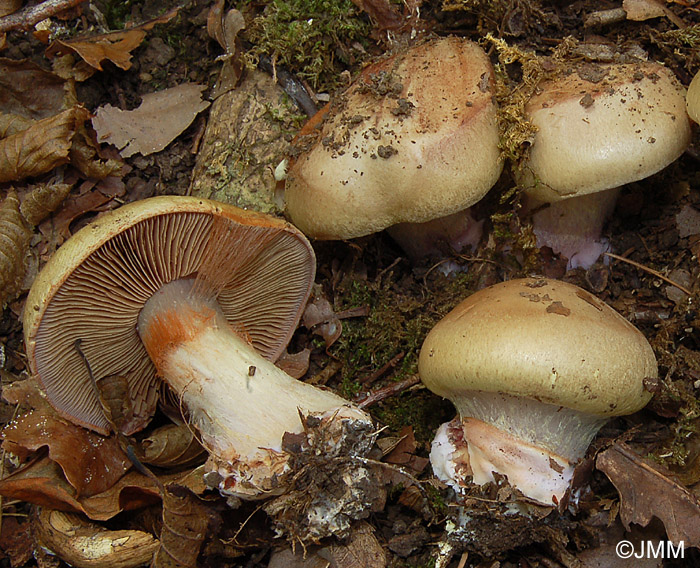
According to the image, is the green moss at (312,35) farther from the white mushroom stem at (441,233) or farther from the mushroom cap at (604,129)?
the mushroom cap at (604,129)

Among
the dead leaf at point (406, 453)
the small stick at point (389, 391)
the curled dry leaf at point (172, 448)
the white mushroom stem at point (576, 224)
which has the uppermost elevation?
the white mushroom stem at point (576, 224)

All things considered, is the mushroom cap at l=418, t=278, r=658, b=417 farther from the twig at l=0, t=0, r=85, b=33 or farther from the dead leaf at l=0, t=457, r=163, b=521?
the twig at l=0, t=0, r=85, b=33

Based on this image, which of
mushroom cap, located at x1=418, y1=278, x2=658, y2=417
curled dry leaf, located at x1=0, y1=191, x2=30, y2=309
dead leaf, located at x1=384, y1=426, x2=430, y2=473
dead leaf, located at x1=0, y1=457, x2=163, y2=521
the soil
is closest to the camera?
mushroom cap, located at x1=418, y1=278, x2=658, y2=417

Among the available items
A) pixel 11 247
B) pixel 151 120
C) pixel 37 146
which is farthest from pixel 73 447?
pixel 151 120

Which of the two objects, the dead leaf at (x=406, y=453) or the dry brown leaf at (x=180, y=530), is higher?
the dry brown leaf at (x=180, y=530)

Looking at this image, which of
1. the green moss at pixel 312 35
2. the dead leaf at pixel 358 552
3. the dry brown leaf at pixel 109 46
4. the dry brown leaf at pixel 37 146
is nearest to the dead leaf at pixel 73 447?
the dead leaf at pixel 358 552

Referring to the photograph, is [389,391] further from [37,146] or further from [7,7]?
[7,7]

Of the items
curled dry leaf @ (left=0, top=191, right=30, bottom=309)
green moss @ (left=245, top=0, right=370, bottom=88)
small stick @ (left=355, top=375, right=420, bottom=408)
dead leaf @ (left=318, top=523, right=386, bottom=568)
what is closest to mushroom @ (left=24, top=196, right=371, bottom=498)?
small stick @ (left=355, top=375, right=420, bottom=408)
